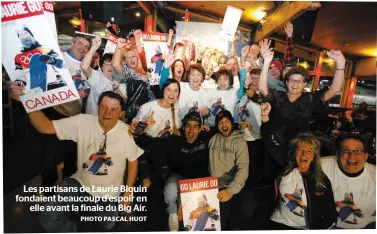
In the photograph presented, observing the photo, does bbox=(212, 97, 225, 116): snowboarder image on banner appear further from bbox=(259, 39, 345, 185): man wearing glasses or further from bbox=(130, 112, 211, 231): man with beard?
bbox=(259, 39, 345, 185): man wearing glasses

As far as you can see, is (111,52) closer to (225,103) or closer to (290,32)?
(225,103)

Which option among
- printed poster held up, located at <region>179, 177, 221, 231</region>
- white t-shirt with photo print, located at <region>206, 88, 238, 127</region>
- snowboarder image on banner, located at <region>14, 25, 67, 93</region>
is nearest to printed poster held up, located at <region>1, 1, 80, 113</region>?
snowboarder image on banner, located at <region>14, 25, 67, 93</region>

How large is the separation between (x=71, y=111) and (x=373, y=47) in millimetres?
2805

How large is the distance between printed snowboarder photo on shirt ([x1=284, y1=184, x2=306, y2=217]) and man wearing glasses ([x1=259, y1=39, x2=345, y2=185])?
0.87ft

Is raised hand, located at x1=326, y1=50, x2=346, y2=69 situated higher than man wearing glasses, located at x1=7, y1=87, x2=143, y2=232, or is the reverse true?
raised hand, located at x1=326, y1=50, x2=346, y2=69

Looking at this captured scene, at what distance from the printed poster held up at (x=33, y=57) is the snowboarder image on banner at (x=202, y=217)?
152 cm

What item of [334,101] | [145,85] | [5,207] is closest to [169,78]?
[145,85]

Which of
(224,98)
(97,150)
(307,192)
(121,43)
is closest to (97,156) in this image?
(97,150)

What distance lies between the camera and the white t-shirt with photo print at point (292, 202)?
224 cm

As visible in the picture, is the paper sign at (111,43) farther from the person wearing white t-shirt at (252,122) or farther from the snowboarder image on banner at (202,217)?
the snowboarder image on banner at (202,217)

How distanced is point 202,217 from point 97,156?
112 cm

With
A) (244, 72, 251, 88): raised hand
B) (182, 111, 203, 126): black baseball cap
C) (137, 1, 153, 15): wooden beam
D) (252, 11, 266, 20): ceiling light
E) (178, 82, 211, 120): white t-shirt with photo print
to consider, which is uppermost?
(252, 11, 266, 20): ceiling light

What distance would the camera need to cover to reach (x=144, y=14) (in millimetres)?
2090

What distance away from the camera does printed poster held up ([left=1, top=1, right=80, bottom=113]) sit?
196 centimetres
